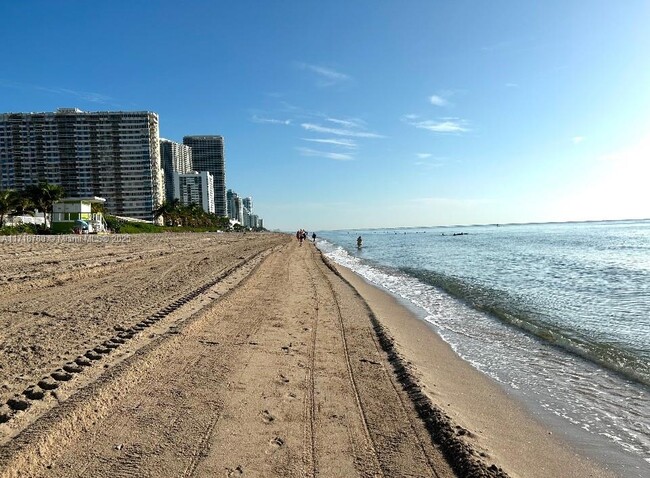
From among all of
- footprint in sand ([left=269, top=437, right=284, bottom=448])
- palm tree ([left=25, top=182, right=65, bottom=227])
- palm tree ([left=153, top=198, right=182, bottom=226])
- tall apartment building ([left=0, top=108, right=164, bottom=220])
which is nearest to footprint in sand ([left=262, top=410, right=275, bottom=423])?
footprint in sand ([left=269, top=437, right=284, bottom=448])

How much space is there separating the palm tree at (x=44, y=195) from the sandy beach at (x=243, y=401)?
63.4 metres

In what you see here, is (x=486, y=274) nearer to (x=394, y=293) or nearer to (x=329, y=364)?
(x=394, y=293)

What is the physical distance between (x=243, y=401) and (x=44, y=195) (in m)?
70.8

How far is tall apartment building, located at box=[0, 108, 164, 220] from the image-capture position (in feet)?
433

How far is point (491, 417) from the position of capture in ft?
16.8

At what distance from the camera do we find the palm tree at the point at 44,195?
205 ft

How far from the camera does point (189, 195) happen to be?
198500mm

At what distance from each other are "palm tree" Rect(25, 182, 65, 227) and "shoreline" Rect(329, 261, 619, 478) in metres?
67.8

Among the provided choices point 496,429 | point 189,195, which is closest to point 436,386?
point 496,429

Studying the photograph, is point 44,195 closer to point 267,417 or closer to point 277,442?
point 267,417

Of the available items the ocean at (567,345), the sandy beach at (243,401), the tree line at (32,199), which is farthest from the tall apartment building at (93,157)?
the sandy beach at (243,401)

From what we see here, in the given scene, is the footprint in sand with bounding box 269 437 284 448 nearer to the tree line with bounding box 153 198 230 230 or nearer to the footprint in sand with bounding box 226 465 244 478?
the footprint in sand with bounding box 226 465 244 478

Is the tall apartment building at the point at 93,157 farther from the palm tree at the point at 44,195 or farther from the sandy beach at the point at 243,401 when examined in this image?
the sandy beach at the point at 243,401

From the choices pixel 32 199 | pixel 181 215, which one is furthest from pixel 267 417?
pixel 181 215
